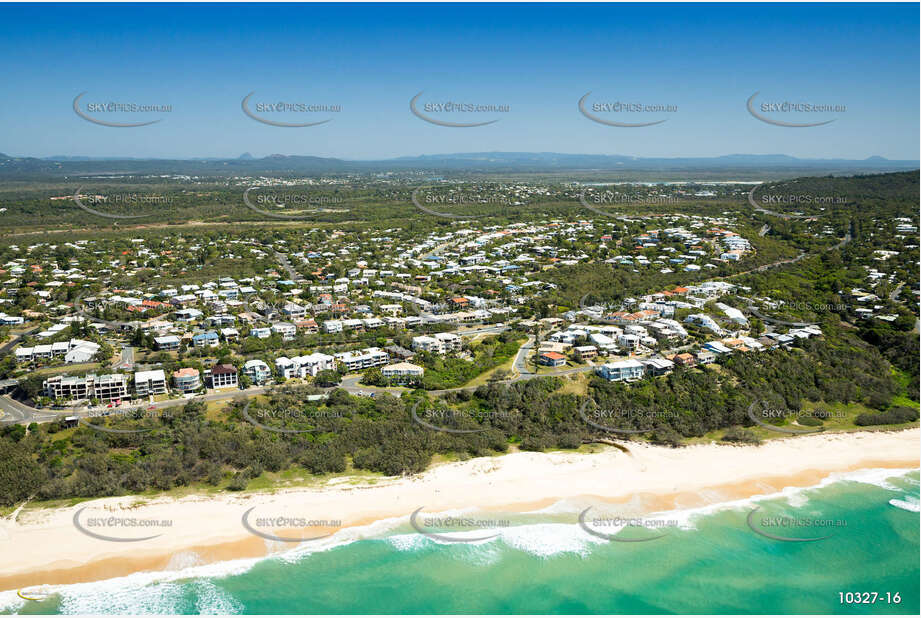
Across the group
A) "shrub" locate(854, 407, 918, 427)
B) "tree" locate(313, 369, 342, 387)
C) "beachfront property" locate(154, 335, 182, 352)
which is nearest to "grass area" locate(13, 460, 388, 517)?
"tree" locate(313, 369, 342, 387)

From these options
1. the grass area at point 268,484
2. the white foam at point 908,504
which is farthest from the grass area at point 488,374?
the white foam at point 908,504

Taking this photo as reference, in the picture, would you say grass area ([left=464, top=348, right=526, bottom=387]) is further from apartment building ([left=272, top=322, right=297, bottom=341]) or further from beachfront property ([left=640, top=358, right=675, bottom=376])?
apartment building ([left=272, top=322, right=297, bottom=341])

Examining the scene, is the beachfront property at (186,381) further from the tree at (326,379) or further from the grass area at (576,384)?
the grass area at (576,384)

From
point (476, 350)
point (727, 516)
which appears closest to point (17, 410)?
point (476, 350)

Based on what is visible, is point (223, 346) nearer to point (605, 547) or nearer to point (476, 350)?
point (476, 350)

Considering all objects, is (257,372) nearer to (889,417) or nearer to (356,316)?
(356,316)

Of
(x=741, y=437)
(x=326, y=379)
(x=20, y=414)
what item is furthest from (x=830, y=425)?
(x=20, y=414)
